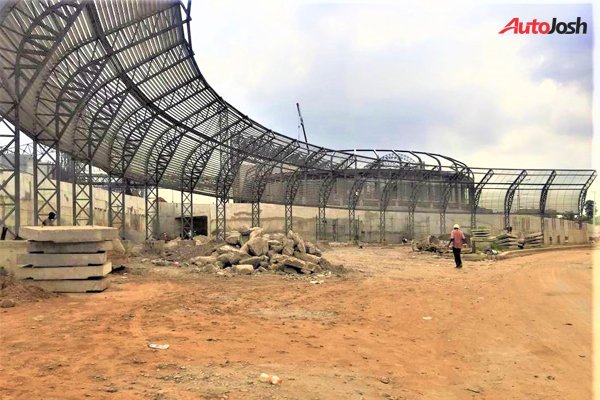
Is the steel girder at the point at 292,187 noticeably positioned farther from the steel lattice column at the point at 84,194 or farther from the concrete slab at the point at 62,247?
the concrete slab at the point at 62,247

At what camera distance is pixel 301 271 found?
16906 millimetres

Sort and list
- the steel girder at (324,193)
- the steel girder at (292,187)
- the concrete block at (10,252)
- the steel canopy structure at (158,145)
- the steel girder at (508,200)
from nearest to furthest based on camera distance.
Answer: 1. the concrete block at (10,252)
2. the steel canopy structure at (158,145)
3. the steel girder at (292,187)
4. the steel girder at (324,193)
5. the steel girder at (508,200)

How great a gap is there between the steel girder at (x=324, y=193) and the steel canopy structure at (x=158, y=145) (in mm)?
159

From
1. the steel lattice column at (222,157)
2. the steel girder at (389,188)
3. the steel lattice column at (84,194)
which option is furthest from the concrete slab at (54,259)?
the steel girder at (389,188)

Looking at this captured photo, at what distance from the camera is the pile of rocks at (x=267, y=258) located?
1700cm

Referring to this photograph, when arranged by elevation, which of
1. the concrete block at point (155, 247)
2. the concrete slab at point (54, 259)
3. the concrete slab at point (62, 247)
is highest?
the concrete slab at point (62, 247)

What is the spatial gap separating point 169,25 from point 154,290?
9159 millimetres

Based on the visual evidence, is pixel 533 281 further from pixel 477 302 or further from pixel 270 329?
pixel 270 329

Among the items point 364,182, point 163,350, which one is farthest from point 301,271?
point 364,182

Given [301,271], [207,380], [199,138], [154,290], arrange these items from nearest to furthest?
[207,380] < [154,290] < [301,271] < [199,138]

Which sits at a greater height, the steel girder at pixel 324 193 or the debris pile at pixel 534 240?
the steel girder at pixel 324 193

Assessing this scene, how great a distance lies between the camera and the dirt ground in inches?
197

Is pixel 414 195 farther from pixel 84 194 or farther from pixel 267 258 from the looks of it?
pixel 84 194

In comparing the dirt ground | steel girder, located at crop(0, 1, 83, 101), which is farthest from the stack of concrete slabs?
steel girder, located at crop(0, 1, 83, 101)
